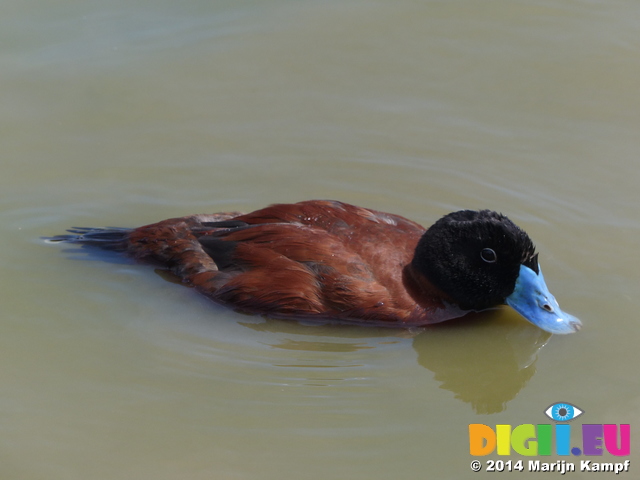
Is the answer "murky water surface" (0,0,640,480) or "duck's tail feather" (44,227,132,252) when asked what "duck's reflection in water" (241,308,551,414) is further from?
"duck's tail feather" (44,227,132,252)

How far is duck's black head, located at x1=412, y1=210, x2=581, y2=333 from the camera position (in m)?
5.19

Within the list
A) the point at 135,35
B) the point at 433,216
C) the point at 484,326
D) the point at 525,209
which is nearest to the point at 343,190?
the point at 433,216

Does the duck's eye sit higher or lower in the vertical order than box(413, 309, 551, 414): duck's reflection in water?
higher

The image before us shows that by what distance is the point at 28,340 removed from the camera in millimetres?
5105

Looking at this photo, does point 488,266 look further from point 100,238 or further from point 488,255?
point 100,238

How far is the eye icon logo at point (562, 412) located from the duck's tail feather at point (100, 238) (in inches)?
119

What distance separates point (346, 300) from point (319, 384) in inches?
24.4

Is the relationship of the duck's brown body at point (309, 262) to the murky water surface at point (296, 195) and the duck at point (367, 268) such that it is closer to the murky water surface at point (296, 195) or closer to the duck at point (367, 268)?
the duck at point (367, 268)

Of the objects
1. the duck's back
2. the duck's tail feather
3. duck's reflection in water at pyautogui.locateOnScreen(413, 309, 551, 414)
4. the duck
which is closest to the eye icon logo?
duck's reflection in water at pyautogui.locateOnScreen(413, 309, 551, 414)

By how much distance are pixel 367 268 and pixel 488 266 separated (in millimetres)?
755

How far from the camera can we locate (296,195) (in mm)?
6637

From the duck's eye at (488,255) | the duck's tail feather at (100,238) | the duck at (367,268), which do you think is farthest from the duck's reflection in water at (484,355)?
the duck's tail feather at (100,238)

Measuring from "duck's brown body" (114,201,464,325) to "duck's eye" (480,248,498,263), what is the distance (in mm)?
373

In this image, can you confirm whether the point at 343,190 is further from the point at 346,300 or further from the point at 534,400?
the point at 534,400
